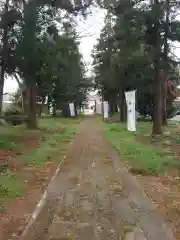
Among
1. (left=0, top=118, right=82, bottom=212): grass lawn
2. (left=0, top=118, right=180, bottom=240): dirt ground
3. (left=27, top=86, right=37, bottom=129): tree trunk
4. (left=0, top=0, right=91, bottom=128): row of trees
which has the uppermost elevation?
(left=0, top=0, right=91, bottom=128): row of trees

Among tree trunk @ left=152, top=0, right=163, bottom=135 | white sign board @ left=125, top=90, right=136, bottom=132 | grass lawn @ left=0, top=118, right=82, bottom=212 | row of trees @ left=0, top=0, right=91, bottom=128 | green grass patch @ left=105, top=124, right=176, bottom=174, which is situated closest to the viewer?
grass lawn @ left=0, top=118, right=82, bottom=212

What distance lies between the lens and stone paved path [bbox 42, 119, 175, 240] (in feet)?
19.3

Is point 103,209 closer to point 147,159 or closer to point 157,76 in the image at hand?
point 147,159

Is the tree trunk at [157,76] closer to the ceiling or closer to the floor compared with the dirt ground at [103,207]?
closer to the ceiling

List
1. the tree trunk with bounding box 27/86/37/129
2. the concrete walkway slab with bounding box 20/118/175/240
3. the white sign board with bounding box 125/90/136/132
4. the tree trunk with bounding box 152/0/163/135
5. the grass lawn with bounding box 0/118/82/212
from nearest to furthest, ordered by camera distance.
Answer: the concrete walkway slab with bounding box 20/118/175/240 < the grass lawn with bounding box 0/118/82/212 < the tree trunk with bounding box 152/0/163/135 < the white sign board with bounding box 125/90/136/132 < the tree trunk with bounding box 27/86/37/129

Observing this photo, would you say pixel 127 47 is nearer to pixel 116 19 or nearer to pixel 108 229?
pixel 116 19

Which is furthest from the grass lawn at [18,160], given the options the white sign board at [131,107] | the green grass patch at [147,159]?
the white sign board at [131,107]

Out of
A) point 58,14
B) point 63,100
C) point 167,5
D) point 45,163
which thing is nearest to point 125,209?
point 45,163

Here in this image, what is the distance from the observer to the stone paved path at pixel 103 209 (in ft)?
19.3

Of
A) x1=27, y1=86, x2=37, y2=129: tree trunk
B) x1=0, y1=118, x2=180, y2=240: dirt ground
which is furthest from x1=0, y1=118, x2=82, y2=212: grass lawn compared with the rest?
x1=27, y1=86, x2=37, y2=129: tree trunk

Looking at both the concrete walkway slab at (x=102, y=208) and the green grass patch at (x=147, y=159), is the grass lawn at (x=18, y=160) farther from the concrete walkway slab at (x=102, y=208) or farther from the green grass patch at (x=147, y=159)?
the green grass patch at (x=147, y=159)

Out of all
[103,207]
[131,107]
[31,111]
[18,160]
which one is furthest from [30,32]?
[31,111]

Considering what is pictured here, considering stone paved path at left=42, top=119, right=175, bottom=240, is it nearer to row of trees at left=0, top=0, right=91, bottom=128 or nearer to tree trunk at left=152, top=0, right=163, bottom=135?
row of trees at left=0, top=0, right=91, bottom=128

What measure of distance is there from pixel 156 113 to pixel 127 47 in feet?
12.6
